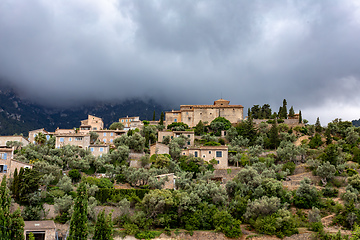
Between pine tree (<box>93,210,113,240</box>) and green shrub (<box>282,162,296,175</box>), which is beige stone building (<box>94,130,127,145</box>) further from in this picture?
pine tree (<box>93,210,113,240</box>)

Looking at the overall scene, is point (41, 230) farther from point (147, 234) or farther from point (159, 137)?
point (159, 137)

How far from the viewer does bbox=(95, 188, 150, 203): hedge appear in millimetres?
44219

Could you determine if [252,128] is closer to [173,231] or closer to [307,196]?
[307,196]

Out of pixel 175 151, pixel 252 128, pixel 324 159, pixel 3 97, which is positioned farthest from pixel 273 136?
pixel 3 97

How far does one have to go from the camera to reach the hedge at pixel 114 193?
145 ft

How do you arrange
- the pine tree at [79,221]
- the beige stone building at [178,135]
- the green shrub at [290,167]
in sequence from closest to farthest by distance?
the pine tree at [79,221]
the green shrub at [290,167]
the beige stone building at [178,135]

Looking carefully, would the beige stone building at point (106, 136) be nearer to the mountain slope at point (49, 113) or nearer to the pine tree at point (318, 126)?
the pine tree at point (318, 126)

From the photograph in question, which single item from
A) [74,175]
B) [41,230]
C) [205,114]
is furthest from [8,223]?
[205,114]

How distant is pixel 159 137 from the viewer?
6769 cm

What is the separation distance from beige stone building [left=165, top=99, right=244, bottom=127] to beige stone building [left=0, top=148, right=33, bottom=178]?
3934 cm

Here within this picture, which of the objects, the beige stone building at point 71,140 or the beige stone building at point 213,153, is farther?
the beige stone building at point 71,140

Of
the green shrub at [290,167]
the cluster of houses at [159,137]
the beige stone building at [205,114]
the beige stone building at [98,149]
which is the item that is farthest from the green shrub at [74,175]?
the beige stone building at [205,114]

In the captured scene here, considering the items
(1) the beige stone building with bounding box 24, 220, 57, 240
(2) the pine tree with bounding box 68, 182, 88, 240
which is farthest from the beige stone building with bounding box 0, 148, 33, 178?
(2) the pine tree with bounding box 68, 182, 88, 240

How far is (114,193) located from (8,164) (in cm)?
1387
